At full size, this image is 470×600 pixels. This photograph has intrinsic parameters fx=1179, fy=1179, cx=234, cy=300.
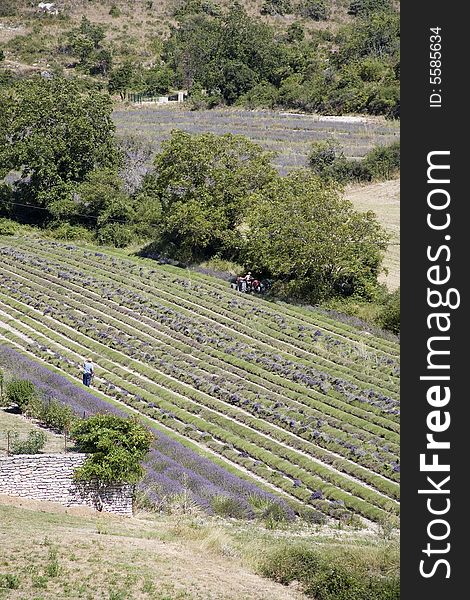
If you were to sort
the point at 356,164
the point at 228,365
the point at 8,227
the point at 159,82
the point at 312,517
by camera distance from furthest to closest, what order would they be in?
1. the point at 159,82
2. the point at 356,164
3. the point at 8,227
4. the point at 228,365
5. the point at 312,517

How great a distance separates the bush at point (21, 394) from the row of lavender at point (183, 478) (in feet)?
3.28

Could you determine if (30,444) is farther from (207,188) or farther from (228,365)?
(207,188)

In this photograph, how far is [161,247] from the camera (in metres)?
66.0

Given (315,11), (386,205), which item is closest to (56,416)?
(386,205)

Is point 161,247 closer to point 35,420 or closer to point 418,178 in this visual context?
point 35,420

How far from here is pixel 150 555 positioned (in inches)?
1041

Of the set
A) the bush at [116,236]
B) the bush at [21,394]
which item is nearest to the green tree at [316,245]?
the bush at [116,236]

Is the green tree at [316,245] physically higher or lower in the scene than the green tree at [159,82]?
lower

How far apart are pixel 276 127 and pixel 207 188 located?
3412 centimetres

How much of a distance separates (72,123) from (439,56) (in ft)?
153

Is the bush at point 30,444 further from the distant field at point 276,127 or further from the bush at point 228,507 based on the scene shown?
the distant field at point 276,127

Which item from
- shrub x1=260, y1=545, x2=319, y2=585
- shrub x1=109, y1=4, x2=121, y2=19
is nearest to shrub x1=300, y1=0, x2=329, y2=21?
shrub x1=109, y1=4, x2=121, y2=19

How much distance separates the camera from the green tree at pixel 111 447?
1262 inches

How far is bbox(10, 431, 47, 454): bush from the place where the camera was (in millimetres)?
33688
